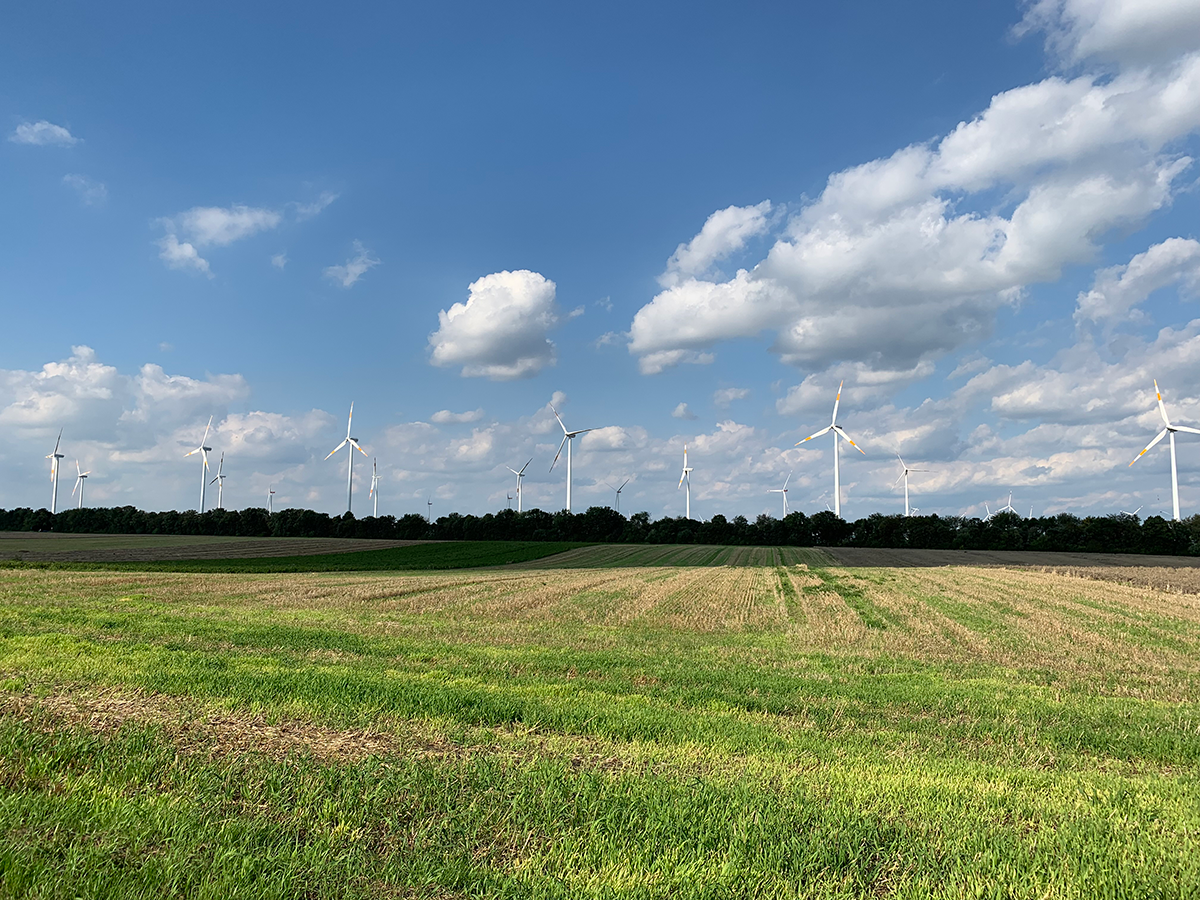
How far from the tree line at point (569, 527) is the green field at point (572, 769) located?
126562mm

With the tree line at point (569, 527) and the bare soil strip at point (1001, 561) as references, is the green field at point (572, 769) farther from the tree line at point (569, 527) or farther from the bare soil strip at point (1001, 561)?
the tree line at point (569, 527)

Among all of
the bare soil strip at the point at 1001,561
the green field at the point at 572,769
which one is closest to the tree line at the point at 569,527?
the bare soil strip at the point at 1001,561

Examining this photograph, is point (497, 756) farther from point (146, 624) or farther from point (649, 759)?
point (146, 624)

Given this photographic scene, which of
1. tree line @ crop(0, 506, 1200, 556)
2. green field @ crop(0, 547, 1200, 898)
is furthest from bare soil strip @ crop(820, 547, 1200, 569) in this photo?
green field @ crop(0, 547, 1200, 898)

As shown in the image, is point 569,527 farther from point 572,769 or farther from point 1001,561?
point 572,769

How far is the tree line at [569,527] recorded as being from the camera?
13450 cm

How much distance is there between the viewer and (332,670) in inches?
489

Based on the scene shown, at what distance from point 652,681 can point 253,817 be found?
8.41 meters

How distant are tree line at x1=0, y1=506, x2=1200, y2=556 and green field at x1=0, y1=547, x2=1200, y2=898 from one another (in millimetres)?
126562

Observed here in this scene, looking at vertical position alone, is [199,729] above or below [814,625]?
above

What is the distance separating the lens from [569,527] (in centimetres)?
14562

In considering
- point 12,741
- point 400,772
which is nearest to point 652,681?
point 400,772

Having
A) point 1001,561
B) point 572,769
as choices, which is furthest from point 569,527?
point 572,769

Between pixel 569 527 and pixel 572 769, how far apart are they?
456ft
